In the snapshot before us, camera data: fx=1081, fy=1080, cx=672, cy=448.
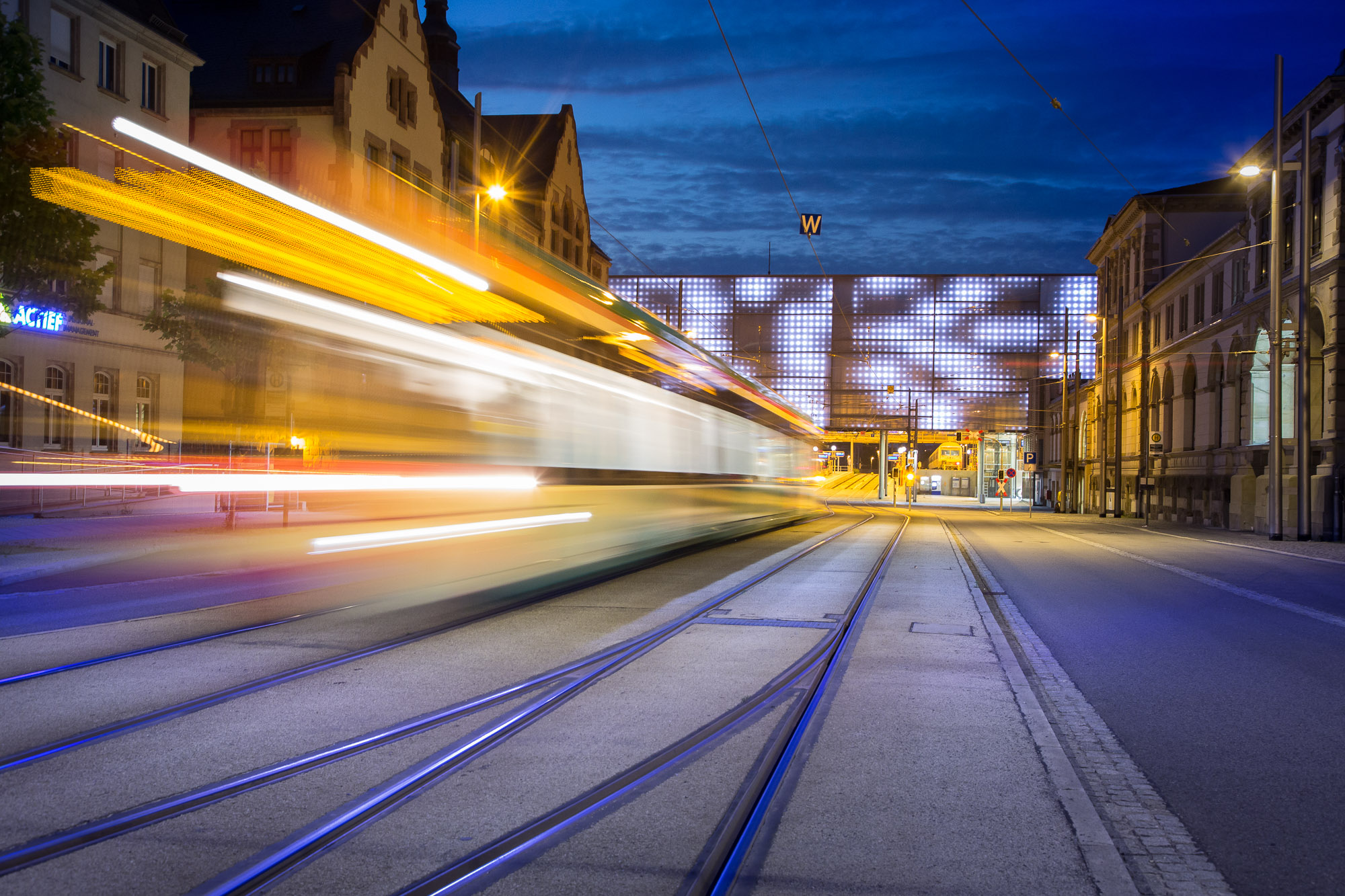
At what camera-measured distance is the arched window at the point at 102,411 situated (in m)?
13.2

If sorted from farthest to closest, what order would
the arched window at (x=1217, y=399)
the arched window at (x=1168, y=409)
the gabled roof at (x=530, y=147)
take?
the gabled roof at (x=530, y=147) < the arched window at (x=1168, y=409) < the arched window at (x=1217, y=399)

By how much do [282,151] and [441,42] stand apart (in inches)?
905

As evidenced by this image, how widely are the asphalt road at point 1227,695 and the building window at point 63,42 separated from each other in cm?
2790

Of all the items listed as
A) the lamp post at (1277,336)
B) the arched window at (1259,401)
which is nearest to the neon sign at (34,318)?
the lamp post at (1277,336)

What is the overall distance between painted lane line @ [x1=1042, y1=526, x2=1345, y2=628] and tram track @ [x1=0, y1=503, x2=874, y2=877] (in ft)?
24.7

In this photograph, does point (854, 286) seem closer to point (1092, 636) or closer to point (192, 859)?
point (1092, 636)

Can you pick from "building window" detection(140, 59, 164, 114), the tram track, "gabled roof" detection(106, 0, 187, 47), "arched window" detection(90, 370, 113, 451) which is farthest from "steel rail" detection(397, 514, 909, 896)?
"gabled roof" detection(106, 0, 187, 47)

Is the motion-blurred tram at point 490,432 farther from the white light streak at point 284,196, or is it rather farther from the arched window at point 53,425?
the arched window at point 53,425

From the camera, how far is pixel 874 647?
29.2 feet

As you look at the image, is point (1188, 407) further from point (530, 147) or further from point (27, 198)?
point (27, 198)

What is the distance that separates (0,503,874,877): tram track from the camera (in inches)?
154

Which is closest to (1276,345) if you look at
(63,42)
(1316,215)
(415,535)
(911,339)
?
(1316,215)

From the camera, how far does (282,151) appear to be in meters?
38.7

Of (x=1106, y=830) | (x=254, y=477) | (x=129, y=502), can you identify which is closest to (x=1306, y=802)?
(x=1106, y=830)
